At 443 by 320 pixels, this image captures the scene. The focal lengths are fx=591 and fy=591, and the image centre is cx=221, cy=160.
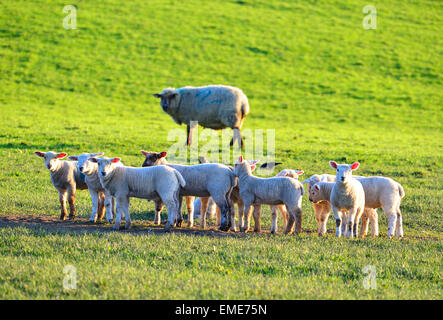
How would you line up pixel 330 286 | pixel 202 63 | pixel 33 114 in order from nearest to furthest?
pixel 330 286
pixel 33 114
pixel 202 63

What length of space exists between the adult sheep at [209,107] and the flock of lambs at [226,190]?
994 cm

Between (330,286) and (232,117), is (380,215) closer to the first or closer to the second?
(330,286)

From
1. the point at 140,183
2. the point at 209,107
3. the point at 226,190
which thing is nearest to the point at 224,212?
the point at 226,190

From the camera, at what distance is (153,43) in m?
42.2

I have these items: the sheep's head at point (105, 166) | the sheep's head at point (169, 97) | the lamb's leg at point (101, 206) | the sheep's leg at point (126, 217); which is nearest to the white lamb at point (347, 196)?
the sheep's leg at point (126, 217)

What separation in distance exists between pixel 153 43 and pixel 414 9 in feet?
79.8

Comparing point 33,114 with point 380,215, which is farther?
point 33,114

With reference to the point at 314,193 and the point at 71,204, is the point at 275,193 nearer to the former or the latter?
the point at 314,193

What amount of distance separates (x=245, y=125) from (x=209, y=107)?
23.6 feet

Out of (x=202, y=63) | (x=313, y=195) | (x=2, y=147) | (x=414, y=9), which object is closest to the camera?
(x=313, y=195)

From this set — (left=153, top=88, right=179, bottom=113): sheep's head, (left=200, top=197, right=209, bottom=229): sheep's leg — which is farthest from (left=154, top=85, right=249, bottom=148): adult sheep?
(left=200, top=197, right=209, bottom=229): sheep's leg

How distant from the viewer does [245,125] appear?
30641mm

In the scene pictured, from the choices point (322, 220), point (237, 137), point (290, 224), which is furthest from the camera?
point (237, 137)

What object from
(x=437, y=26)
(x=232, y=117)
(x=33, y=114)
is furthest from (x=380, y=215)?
(x=437, y=26)
